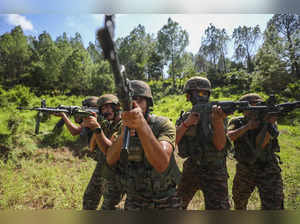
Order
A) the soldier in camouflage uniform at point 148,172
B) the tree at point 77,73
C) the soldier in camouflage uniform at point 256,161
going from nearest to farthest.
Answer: the soldier in camouflage uniform at point 148,172
the soldier in camouflage uniform at point 256,161
the tree at point 77,73

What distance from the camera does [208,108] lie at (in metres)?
1.88

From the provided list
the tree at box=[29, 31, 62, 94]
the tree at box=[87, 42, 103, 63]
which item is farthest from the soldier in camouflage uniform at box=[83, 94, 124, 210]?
the tree at box=[29, 31, 62, 94]

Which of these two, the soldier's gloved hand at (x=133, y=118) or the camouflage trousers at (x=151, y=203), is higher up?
the soldier's gloved hand at (x=133, y=118)

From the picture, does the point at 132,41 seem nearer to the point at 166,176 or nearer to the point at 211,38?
the point at 211,38

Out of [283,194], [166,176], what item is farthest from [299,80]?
[166,176]

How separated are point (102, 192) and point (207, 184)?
1.33 m

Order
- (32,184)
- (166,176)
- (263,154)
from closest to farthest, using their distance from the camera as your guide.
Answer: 1. (166,176)
2. (263,154)
3. (32,184)

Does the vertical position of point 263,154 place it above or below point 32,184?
above

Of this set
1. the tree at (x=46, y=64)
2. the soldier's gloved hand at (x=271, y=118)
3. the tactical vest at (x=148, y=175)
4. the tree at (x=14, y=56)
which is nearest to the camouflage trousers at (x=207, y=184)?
the tactical vest at (x=148, y=175)

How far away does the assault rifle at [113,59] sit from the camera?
79cm

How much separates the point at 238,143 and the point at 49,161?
11.2ft

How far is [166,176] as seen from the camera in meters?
1.36

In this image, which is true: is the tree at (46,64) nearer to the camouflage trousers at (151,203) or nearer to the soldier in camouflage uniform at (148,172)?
Result: the soldier in camouflage uniform at (148,172)

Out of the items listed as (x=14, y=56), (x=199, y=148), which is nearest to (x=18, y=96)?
(x=14, y=56)
